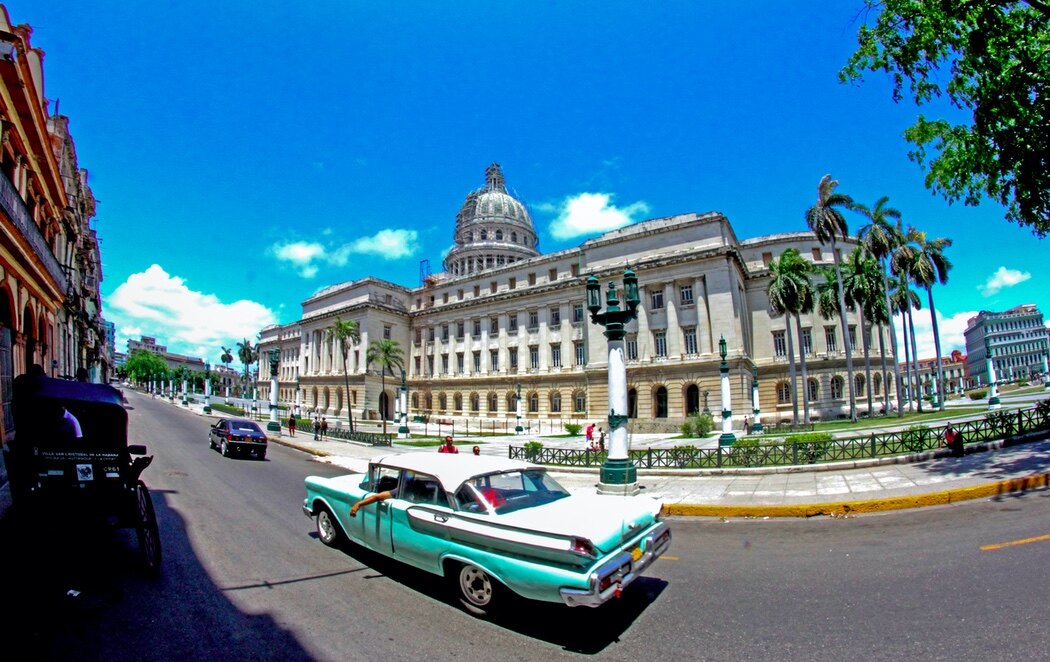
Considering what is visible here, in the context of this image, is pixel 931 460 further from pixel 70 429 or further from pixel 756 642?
pixel 70 429

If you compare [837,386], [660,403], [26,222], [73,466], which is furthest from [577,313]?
[73,466]

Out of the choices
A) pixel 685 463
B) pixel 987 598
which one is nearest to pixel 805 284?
pixel 685 463

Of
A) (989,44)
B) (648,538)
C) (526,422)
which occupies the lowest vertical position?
(526,422)

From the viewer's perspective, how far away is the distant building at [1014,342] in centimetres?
12388

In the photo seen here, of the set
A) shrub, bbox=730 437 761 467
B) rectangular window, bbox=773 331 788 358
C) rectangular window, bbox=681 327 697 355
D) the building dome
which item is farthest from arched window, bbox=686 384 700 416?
the building dome

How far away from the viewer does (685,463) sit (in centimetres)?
1530

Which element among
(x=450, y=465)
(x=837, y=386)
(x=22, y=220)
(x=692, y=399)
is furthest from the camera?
(x=837, y=386)

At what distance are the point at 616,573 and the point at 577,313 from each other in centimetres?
4825

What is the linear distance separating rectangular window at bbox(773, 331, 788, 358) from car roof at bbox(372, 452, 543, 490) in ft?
164

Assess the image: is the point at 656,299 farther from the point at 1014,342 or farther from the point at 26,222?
the point at 1014,342

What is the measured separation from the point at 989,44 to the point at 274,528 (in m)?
21.6

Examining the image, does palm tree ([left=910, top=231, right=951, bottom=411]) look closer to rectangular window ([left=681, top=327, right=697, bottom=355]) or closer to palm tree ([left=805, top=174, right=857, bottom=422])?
palm tree ([left=805, top=174, right=857, bottom=422])

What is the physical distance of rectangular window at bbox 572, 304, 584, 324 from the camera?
52.0m

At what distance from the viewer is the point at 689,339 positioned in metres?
44.2
